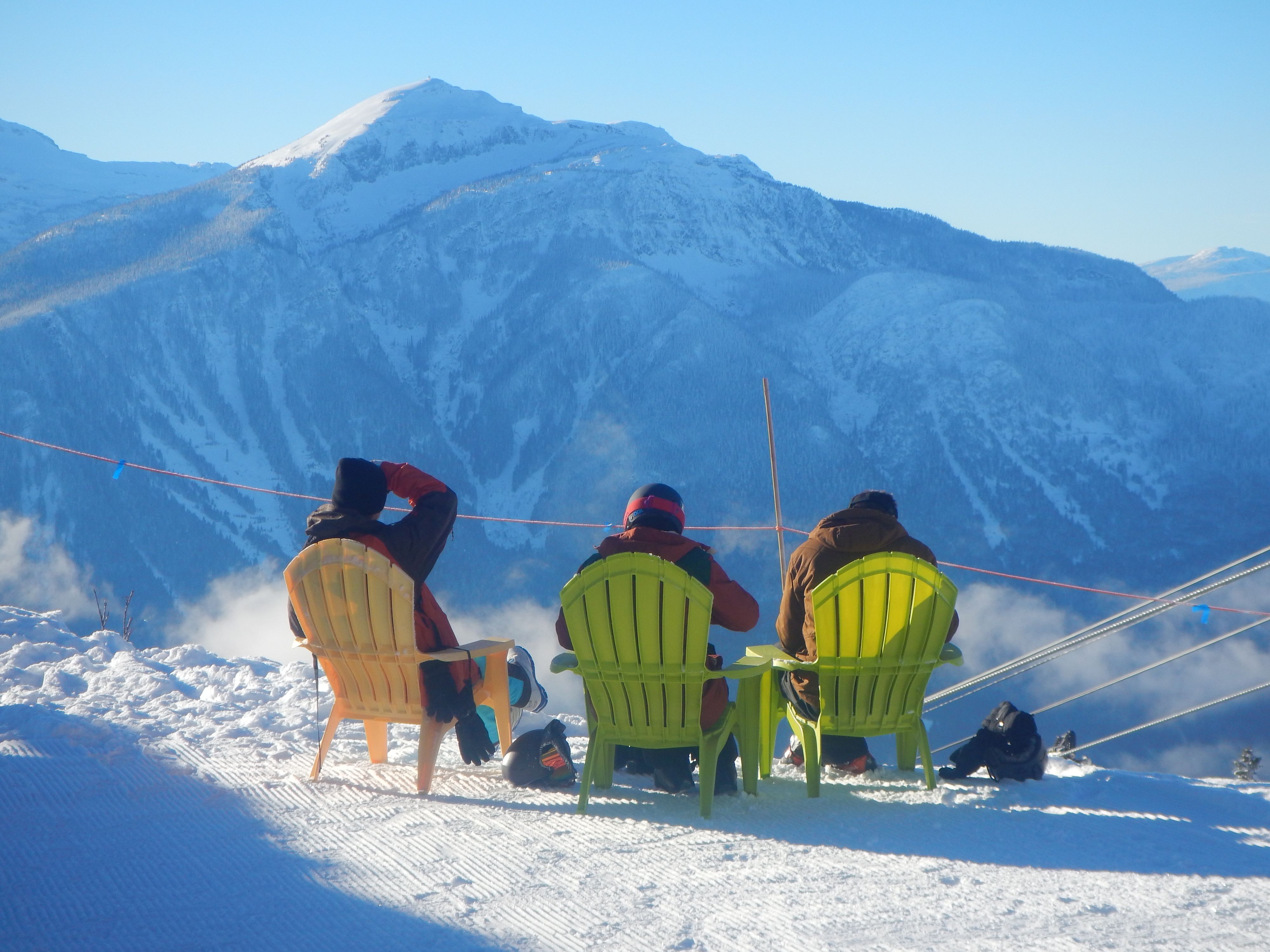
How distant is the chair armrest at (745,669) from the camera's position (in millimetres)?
3090

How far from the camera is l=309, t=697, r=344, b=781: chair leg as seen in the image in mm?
3477

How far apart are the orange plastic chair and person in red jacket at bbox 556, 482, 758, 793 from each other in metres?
0.53

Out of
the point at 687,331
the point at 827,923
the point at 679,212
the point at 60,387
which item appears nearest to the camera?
the point at 827,923

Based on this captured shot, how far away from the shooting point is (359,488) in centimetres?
343

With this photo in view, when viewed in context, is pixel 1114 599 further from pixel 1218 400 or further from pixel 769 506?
pixel 1218 400

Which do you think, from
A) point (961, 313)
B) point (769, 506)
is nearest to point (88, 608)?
point (769, 506)

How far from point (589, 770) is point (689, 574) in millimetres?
768

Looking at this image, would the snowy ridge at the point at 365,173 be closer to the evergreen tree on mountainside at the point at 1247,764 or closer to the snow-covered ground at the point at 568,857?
the evergreen tree on mountainside at the point at 1247,764

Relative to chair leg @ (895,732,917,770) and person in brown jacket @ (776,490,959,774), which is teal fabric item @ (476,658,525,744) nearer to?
person in brown jacket @ (776,490,959,774)

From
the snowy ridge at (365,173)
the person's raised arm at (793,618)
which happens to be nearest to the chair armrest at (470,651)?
the person's raised arm at (793,618)

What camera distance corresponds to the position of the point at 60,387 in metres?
107

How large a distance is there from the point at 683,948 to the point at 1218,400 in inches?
5374

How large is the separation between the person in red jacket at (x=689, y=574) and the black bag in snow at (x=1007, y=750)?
0.89m

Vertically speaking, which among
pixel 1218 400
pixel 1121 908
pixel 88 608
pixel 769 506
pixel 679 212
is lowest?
pixel 1121 908
